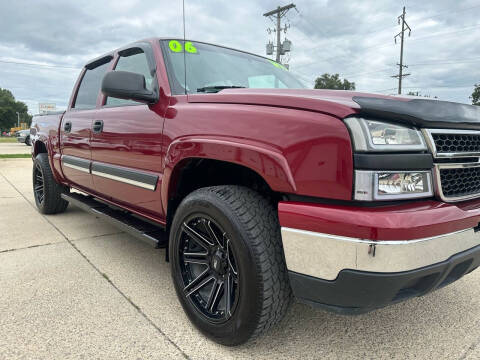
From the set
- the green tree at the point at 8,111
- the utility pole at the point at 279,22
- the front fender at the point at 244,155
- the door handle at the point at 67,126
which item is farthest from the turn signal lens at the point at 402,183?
the green tree at the point at 8,111

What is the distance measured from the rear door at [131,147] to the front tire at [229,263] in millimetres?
482

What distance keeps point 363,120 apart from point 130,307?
1.82m

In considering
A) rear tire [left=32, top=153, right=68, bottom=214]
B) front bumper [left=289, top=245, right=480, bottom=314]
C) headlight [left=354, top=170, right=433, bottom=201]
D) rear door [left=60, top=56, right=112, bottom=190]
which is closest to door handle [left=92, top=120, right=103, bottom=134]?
rear door [left=60, top=56, right=112, bottom=190]

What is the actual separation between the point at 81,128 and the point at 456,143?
311 cm

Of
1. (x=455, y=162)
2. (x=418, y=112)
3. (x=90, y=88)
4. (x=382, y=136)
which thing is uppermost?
(x=90, y=88)

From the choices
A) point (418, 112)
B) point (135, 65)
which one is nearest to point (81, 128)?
point (135, 65)

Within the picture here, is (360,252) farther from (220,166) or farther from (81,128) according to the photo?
(81,128)

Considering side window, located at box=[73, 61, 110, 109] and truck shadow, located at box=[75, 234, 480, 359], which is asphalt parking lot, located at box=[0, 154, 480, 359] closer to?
truck shadow, located at box=[75, 234, 480, 359]

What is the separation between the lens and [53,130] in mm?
4266

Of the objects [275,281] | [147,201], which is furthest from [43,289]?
[275,281]

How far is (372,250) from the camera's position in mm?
1341

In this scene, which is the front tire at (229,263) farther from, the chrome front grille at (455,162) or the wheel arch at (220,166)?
the chrome front grille at (455,162)

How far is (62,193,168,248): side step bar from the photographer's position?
2.44m

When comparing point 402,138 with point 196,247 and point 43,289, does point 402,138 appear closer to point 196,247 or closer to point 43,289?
point 196,247
